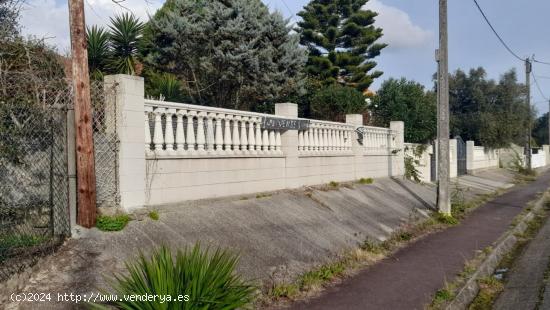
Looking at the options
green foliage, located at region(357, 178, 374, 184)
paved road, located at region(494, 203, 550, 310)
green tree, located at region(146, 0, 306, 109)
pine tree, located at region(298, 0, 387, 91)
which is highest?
pine tree, located at region(298, 0, 387, 91)

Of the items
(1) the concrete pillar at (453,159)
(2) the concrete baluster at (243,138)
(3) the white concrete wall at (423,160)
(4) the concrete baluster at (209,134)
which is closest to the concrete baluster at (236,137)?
(2) the concrete baluster at (243,138)

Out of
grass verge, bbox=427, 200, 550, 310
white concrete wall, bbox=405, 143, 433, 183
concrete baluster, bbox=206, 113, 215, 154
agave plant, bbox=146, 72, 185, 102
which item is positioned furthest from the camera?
white concrete wall, bbox=405, 143, 433, 183

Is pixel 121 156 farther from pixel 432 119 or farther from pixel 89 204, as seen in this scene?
pixel 432 119

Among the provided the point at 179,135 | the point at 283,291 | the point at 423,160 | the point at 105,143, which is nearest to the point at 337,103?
the point at 423,160

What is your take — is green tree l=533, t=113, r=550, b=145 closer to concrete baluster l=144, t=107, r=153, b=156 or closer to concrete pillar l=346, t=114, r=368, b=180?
concrete pillar l=346, t=114, r=368, b=180

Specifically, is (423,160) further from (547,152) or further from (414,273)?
(547,152)

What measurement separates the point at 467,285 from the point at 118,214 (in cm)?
464

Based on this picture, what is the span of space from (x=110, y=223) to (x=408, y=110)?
1555 cm

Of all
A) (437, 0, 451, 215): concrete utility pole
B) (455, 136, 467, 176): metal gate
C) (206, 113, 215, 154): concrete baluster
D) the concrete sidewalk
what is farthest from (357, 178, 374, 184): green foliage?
(455, 136, 467, 176): metal gate

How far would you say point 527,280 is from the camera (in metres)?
7.90

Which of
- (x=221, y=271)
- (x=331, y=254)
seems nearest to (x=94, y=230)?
(x=221, y=271)

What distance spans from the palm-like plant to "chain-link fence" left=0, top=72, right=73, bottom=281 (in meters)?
6.92

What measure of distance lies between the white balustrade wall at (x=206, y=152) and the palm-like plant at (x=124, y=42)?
4.47m

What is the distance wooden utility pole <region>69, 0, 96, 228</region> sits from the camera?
6004 mm
